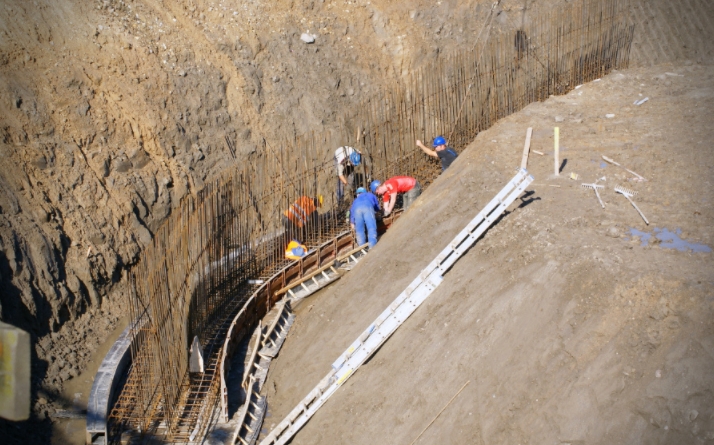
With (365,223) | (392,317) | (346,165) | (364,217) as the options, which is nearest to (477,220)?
(392,317)

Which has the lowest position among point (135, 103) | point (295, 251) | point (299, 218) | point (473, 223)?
point (295, 251)

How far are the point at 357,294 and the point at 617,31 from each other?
374 inches

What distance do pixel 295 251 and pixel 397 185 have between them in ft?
6.40

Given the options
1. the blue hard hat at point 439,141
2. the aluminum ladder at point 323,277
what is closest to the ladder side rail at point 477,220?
the aluminum ladder at point 323,277

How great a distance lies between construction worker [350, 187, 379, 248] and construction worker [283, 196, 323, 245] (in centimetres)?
70

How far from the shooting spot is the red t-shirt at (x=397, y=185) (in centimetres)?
1065

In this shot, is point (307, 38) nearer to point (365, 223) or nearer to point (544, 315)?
point (365, 223)

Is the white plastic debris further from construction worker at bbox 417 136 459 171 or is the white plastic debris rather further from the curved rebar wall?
construction worker at bbox 417 136 459 171

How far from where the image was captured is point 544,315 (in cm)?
661

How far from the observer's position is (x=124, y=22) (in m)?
11.4

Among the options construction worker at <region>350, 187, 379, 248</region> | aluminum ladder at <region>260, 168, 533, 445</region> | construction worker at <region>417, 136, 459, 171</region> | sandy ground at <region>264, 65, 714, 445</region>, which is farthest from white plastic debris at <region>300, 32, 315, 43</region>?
aluminum ladder at <region>260, 168, 533, 445</region>

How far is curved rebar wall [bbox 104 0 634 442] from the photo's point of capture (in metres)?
7.45

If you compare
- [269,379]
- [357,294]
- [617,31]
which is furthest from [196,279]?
[617,31]

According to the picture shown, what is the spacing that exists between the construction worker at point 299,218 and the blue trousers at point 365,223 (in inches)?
32.1
